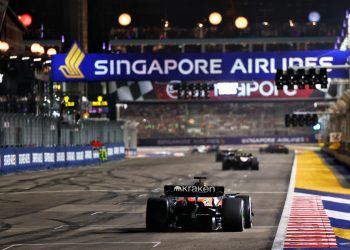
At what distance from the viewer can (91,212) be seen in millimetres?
26016

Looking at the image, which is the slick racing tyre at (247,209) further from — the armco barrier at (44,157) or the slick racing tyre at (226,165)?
the slick racing tyre at (226,165)

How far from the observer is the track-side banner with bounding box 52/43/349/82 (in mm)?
55375

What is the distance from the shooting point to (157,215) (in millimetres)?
19797

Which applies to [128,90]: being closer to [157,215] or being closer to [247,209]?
[247,209]

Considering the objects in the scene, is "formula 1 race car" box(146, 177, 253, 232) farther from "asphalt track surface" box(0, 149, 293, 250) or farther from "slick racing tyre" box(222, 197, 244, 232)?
"asphalt track surface" box(0, 149, 293, 250)

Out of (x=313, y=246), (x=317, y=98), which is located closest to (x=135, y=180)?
(x=313, y=246)

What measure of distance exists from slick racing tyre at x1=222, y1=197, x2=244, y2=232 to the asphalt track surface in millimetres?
221

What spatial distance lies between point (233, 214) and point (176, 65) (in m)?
37.1

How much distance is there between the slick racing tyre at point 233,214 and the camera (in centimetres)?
1925

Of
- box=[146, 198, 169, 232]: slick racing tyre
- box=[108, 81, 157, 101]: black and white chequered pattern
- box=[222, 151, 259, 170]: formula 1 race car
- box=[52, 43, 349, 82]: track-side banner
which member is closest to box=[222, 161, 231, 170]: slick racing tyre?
box=[222, 151, 259, 170]: formula 1 race car

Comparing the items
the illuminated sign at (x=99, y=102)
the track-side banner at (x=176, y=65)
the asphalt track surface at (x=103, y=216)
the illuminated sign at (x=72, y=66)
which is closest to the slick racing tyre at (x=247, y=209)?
the asphalt track surface at (x=103, y=216)

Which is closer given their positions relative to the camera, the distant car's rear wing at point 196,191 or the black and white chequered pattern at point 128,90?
the distant car's rear wing at point 196,191

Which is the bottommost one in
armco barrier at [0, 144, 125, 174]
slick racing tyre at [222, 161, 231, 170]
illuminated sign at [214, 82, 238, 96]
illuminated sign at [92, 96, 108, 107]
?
slick racing tyre at [222, 161, 231, 170]

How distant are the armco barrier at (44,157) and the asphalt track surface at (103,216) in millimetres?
7598
